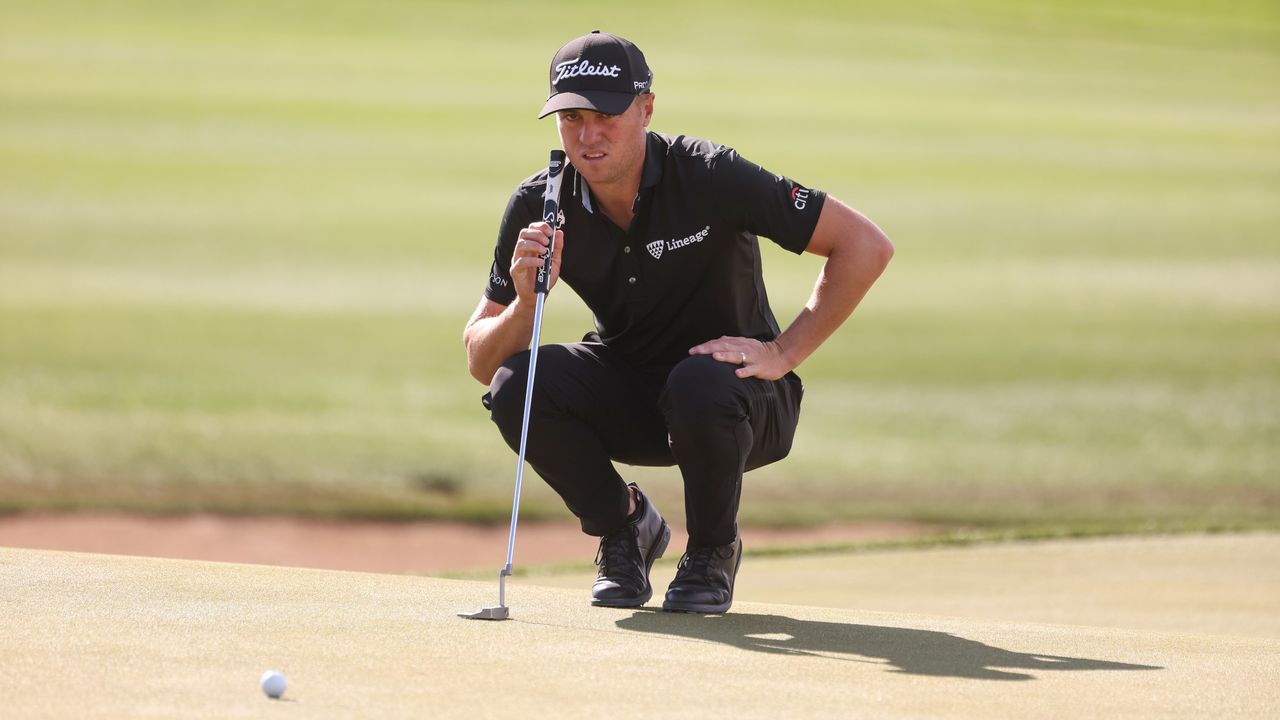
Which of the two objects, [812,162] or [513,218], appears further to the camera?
[812,162]

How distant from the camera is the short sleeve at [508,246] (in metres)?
3.62

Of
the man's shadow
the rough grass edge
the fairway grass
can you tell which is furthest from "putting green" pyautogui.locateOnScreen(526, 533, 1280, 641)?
the fairway grass

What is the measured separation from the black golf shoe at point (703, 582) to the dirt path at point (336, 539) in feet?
8.64

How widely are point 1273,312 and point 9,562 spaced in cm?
893

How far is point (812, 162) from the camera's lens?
1407 cm

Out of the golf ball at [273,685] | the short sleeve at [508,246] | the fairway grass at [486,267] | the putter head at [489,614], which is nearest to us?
the golf ball at [273,685]

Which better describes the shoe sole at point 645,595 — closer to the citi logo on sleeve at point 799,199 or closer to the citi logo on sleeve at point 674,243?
the citi logo on sleeve at point 674,243

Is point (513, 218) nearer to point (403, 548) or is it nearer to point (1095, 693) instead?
point (1095, 693)

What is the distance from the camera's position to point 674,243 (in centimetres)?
353

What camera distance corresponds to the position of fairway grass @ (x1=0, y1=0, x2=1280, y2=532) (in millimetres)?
7562

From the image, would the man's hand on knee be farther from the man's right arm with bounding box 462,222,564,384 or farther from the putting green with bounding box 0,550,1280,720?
the putting green with bounding box 0,550,1280,720

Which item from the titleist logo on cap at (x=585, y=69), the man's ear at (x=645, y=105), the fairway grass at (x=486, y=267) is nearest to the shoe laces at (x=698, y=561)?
the man's ear at (x=645, y=105)

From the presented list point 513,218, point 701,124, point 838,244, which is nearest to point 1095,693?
point 838,244

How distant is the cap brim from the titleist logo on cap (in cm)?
4
